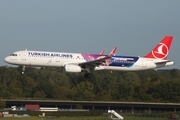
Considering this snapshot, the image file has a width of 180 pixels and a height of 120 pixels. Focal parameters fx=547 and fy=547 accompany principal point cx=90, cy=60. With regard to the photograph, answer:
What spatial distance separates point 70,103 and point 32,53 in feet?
134

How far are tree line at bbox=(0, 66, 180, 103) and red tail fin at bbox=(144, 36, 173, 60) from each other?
3560 centimetres

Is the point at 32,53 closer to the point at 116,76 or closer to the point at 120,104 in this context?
the point at 120,104

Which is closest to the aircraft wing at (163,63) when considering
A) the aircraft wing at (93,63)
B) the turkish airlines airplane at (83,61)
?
the turkish airlines airplane at (83,61)

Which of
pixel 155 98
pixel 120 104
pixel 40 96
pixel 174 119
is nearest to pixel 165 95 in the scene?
pixel 155 98

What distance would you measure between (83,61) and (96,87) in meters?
69.4

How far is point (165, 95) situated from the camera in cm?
13625

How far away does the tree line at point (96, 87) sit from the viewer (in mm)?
135500

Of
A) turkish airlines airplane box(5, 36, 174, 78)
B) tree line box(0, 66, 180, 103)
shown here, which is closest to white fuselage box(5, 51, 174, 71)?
turkish airlines airplane box(5, 36, 174, 78)

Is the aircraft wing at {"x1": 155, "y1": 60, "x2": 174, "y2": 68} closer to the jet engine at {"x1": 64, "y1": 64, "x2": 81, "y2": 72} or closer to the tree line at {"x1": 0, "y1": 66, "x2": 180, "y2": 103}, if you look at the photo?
the jet engine at {"x1": 64, "y1": 64, "x2": 81, "y2": 72}

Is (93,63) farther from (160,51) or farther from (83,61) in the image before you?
(160,51)

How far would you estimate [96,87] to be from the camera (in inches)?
5969

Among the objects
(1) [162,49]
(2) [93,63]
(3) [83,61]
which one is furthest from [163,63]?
(3) [83,61]

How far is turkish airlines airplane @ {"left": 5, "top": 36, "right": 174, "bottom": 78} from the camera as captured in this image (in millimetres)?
80875

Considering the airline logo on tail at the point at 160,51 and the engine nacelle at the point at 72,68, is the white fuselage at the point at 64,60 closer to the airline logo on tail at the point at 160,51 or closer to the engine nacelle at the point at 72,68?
the engine nacelle at the point at 72,68
